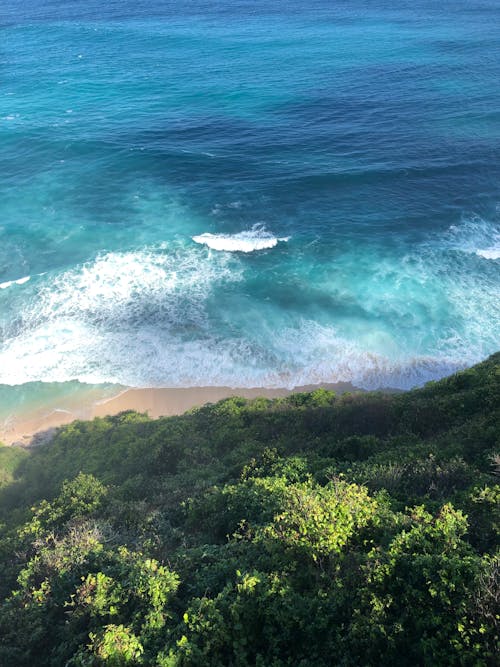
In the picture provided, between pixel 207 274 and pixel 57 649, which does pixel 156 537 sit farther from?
pixel 207 274

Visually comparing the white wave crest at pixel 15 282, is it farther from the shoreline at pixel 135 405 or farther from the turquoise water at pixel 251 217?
the shoreline at pixel 135 405

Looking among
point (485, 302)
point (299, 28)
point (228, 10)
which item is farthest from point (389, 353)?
point (228, 10)

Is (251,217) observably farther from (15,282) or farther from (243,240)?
(15,282)

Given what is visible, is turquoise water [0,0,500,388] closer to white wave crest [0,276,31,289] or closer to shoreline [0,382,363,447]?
white wave crest [0,276,31,289]

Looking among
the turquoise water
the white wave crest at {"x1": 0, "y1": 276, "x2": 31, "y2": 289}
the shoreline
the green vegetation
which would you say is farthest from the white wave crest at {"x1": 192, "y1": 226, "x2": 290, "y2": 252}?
the green vegetation

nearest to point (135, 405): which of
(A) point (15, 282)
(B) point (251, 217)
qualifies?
(A) point (15, 282)

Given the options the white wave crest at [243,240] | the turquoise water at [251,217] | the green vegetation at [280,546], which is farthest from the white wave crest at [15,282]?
the green vegetation at [280,546]

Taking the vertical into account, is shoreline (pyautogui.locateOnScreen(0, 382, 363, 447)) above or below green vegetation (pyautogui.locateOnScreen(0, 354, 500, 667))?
below
